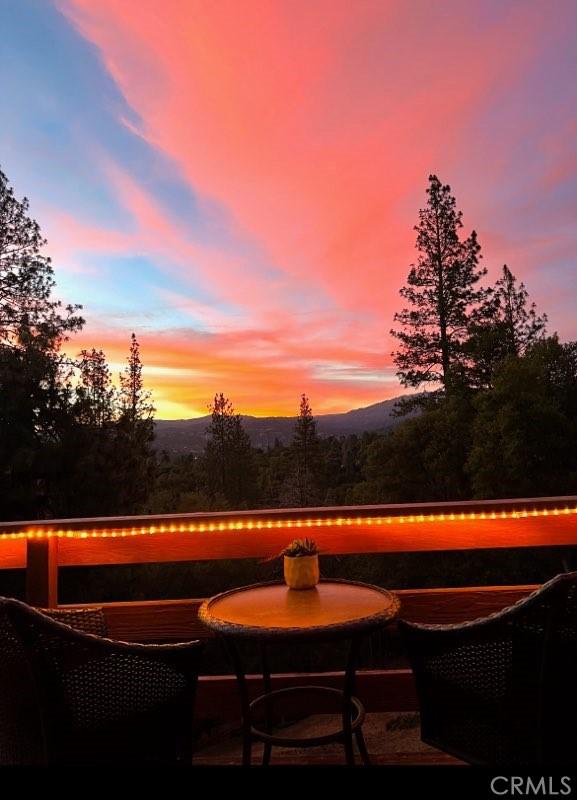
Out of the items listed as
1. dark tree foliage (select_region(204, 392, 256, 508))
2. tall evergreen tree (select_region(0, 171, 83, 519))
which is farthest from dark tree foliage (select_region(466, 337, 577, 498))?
tall evergreen tree (select_region(0, 171, 83, 519))

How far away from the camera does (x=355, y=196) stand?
784 cm

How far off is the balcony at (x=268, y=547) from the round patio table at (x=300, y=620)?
287 millimetres

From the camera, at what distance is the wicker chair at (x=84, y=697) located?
1570 millimetres

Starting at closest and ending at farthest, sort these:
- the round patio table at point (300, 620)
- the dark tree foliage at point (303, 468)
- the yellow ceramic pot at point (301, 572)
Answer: the round patio table at point (300, 620) < the yellow ceramic pot at point (301, 572) < the dark tree foliage at point (303, 468)

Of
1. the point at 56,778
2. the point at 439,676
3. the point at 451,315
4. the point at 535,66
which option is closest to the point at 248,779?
the point at 56,778

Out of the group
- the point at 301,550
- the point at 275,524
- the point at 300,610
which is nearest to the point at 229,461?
the point at 275,524

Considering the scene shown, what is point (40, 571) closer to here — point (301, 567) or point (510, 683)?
point (301, 567)

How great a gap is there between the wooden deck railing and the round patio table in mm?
290

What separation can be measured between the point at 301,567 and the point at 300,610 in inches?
10.7

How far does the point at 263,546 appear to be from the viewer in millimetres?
2727

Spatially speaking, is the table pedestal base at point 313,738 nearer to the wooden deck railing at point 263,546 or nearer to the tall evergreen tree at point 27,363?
the wooden deck railing at point 263,546

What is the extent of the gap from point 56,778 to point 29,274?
1378 cm

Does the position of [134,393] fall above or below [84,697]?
above

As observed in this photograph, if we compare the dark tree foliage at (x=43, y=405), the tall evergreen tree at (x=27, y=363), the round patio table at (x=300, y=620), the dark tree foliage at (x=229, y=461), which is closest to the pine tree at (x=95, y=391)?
the dark tree foliage at (x=43, y=405)
